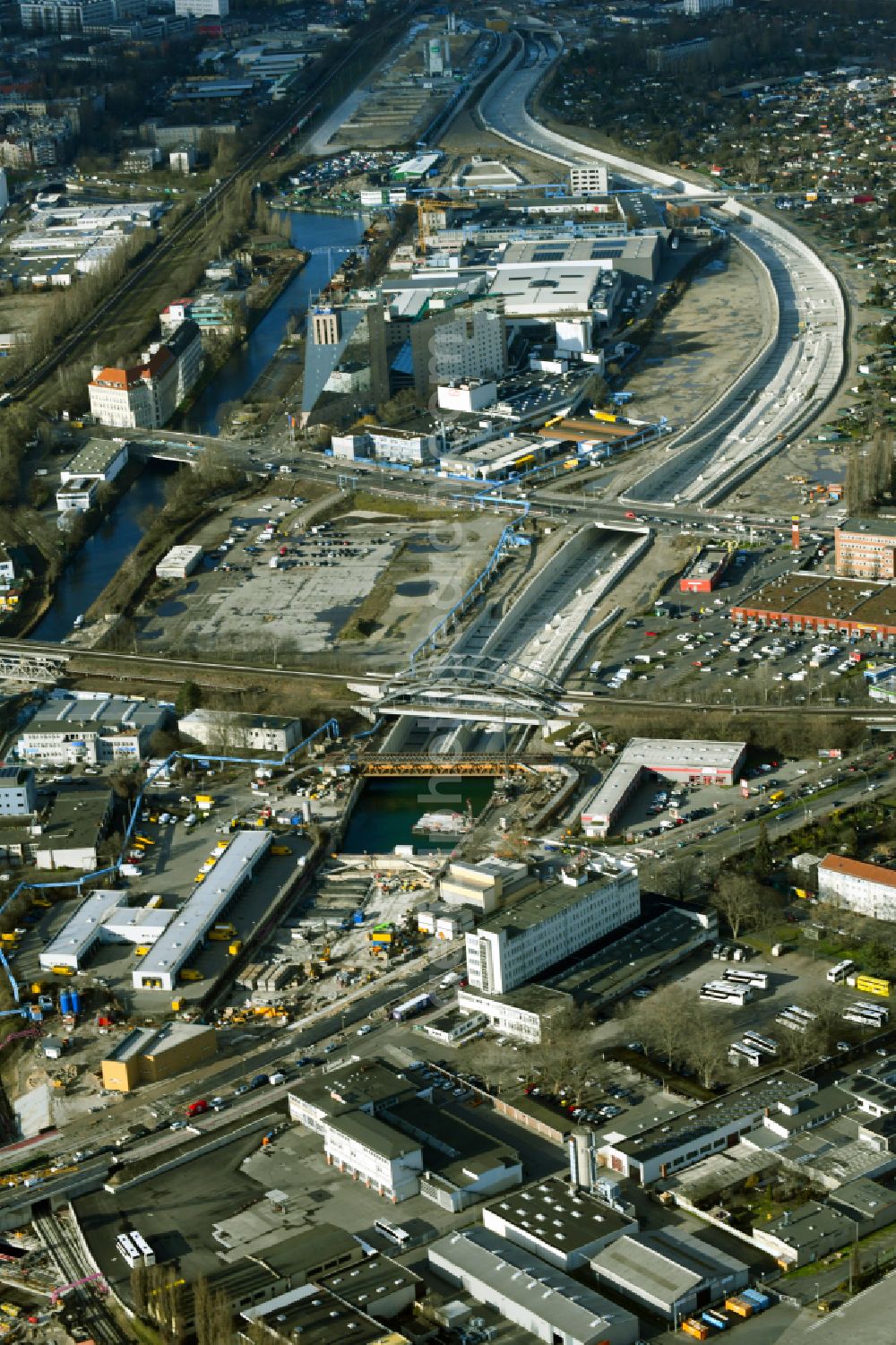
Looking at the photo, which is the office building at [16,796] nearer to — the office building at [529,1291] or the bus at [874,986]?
the bus at [874,986]

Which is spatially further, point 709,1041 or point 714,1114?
point 709,1041

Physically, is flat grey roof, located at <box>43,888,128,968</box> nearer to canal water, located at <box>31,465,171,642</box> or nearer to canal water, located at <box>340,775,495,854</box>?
canal water, located at <box>340,775,495,854</box>

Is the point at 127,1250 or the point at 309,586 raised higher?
the point at 127,1250

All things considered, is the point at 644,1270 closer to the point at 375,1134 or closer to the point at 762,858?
the point at 375,1134

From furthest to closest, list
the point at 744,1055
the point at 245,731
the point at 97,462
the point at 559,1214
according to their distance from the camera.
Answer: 1. the point at 97,462
2. the point at 245,731
3. the point at 744,1055
4. the point at 559,1214

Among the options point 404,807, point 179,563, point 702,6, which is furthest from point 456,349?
point 702,6

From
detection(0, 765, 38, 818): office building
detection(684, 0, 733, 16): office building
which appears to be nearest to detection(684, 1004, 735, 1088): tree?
detection(0, 765, 38, 818): office building
